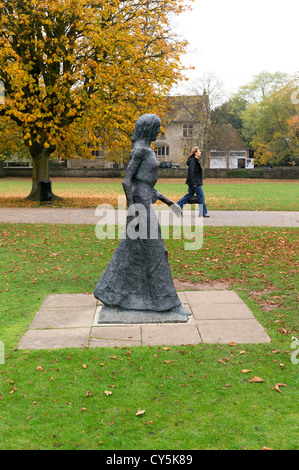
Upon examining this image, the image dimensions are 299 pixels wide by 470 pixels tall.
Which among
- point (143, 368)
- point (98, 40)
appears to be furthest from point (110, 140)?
point (143, 368)

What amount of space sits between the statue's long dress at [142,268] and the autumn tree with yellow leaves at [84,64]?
12286 mm

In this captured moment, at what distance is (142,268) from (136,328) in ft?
2.43

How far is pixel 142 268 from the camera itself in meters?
5.77

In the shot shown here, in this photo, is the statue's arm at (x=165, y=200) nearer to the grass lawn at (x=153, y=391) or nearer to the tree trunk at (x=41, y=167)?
the grass lawn at (x=153, y=391)

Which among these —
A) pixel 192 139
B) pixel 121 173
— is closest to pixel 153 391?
pixel 121 173

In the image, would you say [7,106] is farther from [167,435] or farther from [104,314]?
[167,435]

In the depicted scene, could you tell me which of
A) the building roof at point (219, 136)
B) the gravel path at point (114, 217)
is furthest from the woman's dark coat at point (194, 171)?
the building roof at point (219, 136)

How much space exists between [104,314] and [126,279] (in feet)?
1.72

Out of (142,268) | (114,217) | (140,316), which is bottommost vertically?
(140,316)

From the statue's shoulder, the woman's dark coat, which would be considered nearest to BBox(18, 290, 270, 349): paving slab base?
the statue's shoulder

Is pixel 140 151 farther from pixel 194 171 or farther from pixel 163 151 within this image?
pixel 163 151

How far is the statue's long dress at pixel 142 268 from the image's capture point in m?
5.73

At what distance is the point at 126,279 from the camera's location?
581 cm

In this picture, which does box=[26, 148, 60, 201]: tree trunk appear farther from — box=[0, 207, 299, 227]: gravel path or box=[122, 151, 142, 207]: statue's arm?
box=[122, 151, 142, 207]: statue's arm
